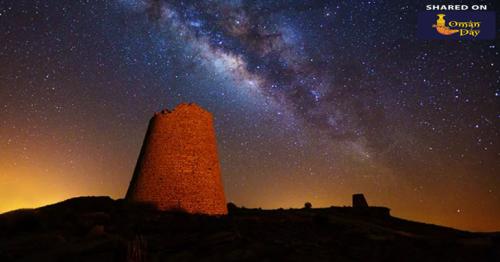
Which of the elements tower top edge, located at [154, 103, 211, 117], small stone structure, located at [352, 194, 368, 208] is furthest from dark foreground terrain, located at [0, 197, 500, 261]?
small stone structure, located at [352, 194, 368, 208]

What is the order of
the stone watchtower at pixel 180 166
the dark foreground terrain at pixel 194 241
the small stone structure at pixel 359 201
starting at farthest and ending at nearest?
1. the small stone structure at pixel 359 201
2. the stone watchtower at pixel 180 166
3. the dark foreground terrain at pixel 194 241

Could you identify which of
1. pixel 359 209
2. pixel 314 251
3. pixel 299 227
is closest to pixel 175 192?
pixel 299 227

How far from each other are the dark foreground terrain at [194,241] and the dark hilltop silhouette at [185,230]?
0.09ft

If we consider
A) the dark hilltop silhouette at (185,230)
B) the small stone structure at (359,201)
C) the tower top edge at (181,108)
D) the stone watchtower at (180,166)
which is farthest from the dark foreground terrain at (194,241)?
the small stone structure at (359,201)

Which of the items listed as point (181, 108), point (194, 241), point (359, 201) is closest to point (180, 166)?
point (181, 108)

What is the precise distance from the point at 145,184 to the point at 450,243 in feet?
36.6

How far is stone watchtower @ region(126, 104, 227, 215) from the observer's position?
14.5m

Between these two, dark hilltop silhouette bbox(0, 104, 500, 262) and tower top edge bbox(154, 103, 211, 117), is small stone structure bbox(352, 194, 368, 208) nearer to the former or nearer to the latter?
dark hilltop silhouette bbox(0, 104, 500, 262)

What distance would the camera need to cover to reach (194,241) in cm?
1041

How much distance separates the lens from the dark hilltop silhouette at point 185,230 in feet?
31.4

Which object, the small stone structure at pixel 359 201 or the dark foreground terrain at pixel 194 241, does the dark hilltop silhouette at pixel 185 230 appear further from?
the small stone structure at pixel 359 201

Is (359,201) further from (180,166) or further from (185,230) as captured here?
(185,230)

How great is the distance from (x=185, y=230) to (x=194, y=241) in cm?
145

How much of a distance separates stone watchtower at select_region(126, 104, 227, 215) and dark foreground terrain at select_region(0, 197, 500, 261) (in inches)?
34.7
